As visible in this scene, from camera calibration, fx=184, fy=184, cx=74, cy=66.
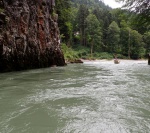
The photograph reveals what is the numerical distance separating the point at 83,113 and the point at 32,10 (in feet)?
45.3

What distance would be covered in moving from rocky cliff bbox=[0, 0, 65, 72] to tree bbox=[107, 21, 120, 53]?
38.0 metres

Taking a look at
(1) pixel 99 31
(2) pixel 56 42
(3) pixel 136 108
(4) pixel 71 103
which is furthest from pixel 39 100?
(1) pixel 99 31

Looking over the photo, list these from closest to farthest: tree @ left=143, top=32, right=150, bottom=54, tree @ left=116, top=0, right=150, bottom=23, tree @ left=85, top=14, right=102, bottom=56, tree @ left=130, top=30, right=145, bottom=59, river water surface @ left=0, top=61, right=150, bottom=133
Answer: river water surface @ left=0, top=61, right=150, bottom=133, tree @ left=116, top=0, right=150, bottom=23, tree @ left=130, top=30, right=145, bottom=59, tree @ left=85, top=14, right=102, bottom=56, tree @ left=143, top=32, right=150, bottom=54

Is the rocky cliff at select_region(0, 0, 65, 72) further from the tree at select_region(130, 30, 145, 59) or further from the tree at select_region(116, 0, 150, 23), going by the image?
the tree at select_region(130, 30, 145, 59)

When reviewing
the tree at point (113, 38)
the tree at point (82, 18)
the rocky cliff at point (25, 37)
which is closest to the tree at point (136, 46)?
the tree at point (113, 38)

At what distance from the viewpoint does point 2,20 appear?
12125 mm

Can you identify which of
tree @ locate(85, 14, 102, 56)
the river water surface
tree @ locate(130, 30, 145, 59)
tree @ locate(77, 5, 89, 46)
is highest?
tree @ locate(77, 5, 89, 46)

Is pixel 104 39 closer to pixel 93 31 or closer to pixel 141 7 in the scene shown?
pixel 93 31

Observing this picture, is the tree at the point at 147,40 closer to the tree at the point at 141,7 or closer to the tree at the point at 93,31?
the tree at the point at 93,31

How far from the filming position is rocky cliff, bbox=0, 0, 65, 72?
12.3 meters

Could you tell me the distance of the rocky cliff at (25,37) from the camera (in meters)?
12.3

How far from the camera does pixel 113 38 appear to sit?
180ft

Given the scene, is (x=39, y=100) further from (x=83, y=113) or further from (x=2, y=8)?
(x=2, y=8)

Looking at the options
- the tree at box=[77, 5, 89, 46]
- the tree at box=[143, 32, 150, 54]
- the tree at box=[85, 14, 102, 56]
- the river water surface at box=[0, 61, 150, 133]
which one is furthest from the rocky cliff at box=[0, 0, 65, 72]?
the tree at box=[143, 32, 150, 54]
